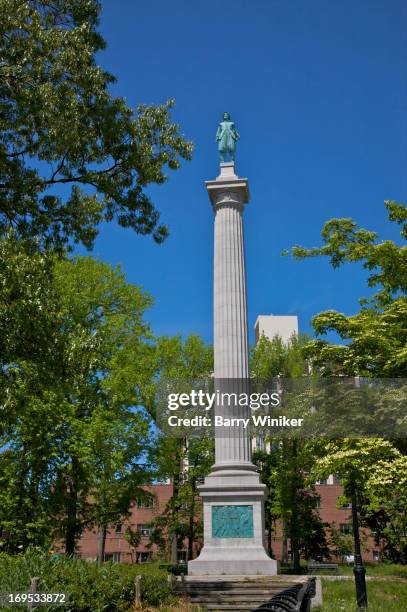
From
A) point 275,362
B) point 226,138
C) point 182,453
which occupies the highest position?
point 226,138

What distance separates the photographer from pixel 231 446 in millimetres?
24156

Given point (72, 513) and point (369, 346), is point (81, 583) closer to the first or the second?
point (369, 346)

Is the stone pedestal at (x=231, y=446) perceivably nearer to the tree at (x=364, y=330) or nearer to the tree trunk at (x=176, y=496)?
the tree at (x=364, y=330)

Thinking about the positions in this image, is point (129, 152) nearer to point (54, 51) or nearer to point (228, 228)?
point (54, 51)

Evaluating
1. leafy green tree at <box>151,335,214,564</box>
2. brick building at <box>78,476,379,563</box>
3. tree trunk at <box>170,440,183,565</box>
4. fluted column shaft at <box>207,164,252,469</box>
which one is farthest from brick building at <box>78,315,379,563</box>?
fluted column shaft at <box>207,164,252,469</box>

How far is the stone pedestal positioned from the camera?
72.2 ft

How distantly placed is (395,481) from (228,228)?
13663mm

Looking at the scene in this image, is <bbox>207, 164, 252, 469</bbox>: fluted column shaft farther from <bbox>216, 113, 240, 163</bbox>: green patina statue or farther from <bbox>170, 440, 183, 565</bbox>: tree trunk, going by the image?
<bbox>170, 440, 183, 565</bbox>: tree trunk

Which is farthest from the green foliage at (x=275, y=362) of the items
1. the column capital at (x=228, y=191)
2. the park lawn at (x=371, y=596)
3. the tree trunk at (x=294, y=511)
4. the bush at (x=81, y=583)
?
the bush at (x=81, y=583)

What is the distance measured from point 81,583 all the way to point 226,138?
22805mm

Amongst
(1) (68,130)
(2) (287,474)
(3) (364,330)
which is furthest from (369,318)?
(2) (287,474)

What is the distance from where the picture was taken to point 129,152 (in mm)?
14078

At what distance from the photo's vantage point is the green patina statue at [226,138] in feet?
97.0

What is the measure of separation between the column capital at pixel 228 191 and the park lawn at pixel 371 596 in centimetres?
1595
